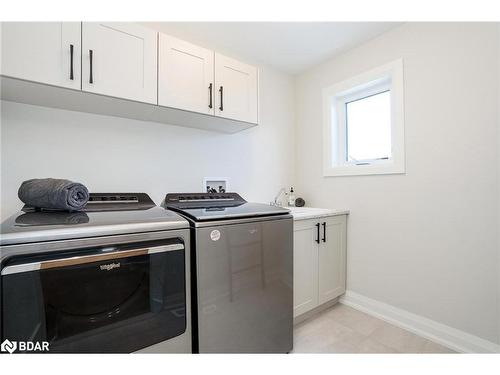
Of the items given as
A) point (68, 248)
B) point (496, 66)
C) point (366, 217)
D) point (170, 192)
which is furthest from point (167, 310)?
point (496, 66)

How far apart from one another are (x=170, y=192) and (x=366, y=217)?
166 cm

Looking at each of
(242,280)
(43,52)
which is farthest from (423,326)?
(43,52)

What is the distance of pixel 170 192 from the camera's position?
181 centimetres

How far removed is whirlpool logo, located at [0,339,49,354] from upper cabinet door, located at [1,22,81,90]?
1086 mm

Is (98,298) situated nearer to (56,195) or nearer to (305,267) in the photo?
(56,195)

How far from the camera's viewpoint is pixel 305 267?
181 centimetres

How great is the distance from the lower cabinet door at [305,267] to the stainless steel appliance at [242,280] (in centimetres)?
28

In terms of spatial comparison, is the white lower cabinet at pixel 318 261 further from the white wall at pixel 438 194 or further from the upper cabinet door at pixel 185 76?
the upper cabinet door at pixel 185 76

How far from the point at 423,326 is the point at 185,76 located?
7.86ft

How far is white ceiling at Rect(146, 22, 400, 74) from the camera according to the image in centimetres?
178

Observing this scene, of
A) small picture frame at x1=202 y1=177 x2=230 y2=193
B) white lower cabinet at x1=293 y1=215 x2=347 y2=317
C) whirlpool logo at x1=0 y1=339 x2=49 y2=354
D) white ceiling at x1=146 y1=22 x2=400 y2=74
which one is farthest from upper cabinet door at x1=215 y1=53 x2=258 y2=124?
whirlpool logo at x1=0 y1=339 x2=49 y2=354

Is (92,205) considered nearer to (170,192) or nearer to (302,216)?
(170,192)

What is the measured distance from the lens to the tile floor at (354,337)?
1.53 meters
